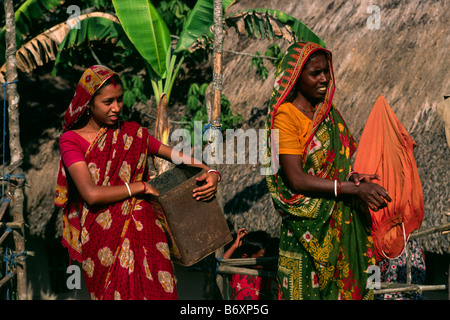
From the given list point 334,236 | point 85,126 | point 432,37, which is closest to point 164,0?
point 432,37

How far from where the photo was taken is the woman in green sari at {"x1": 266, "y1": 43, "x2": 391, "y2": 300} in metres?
3.38

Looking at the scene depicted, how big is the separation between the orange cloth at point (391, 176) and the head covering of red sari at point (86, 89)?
80.1 inches

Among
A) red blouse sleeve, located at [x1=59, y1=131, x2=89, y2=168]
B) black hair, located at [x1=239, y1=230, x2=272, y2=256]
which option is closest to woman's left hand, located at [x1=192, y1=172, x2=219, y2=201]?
red blouse sleeve, located at [x1=59, y1=131, x2=89, y2=168]

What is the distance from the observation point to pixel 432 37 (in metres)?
6.44

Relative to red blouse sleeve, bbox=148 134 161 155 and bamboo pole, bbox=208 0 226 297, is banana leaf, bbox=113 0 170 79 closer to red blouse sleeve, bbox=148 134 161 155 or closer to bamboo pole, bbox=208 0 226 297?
bamboo pole, bbox=208 0 226 297

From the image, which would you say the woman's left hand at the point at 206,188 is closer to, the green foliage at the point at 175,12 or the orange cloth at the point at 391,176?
the orange cloth at the point at 391,176

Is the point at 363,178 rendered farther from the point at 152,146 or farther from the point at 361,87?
the point at 361,87

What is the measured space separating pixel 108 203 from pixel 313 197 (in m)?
1.10

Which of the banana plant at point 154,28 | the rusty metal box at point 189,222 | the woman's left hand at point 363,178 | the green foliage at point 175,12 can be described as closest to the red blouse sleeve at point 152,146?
the rusty metal box at point 189,222

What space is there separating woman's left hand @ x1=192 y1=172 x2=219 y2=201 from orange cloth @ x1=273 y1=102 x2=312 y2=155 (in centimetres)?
41

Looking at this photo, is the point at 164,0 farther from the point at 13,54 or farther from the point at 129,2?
the point at 13,54

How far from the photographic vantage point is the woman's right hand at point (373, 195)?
3.15 meters

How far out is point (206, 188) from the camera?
342 cm

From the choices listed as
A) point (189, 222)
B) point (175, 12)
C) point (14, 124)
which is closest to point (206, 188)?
point (189, 222)
